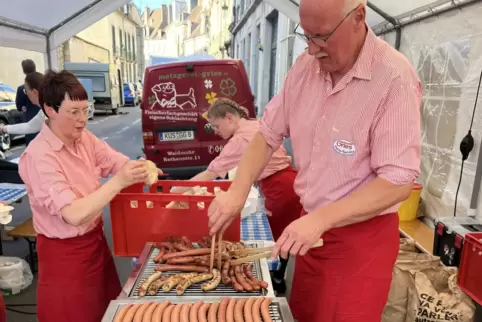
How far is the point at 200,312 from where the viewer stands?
1715 millimetres

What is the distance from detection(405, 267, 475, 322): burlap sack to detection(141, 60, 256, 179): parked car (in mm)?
3790

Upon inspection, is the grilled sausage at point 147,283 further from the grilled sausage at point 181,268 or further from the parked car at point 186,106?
the parked car at point 186,106

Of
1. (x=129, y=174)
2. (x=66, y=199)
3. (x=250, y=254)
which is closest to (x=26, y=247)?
(x=66, y=199)

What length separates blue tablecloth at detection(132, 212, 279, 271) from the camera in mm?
3246

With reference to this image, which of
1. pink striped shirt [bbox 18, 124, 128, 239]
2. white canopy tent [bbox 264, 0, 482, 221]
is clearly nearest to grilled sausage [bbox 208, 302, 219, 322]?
pink striped shirt [bbox 18, 124, 128, 239]

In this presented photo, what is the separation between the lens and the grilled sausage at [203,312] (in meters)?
1.68

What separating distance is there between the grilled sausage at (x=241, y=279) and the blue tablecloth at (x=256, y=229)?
42.8 inches

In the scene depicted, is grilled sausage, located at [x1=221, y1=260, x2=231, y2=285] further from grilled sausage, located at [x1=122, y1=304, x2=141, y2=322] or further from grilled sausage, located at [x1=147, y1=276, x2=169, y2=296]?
grilled sausage, located at [x1=122, y1=304, x2=141, y2=322]

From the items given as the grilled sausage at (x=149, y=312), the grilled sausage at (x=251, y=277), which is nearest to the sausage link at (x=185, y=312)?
the grilled sausage at (x=149, y=312)

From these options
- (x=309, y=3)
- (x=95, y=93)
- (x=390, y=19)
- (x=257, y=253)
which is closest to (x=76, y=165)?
(x=257, y=253)

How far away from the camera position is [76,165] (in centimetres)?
233

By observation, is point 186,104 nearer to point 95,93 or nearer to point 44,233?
point 44,233

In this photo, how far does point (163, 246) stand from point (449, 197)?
2.94 meters

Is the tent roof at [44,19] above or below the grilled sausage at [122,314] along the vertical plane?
above
